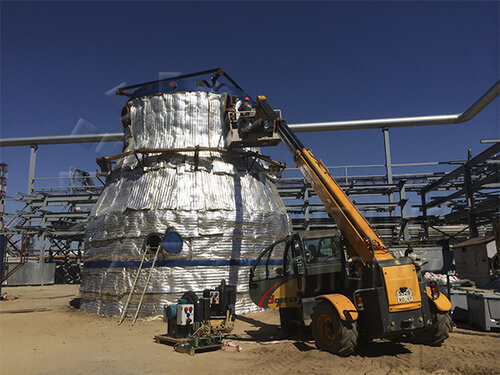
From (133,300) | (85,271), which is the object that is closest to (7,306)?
(85,271)

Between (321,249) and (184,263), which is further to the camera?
(184,263)

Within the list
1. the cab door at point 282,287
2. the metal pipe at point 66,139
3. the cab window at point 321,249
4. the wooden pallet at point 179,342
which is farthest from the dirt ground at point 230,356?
the metal pipe at point 66,139

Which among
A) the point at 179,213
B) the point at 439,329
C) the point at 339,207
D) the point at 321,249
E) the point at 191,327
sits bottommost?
the point at 191,327

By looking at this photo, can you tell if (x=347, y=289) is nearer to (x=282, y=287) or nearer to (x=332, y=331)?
(x=332, y=331)

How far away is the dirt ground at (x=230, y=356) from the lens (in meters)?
7.12

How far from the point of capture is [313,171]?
10.2 meters

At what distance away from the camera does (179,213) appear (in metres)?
13.8

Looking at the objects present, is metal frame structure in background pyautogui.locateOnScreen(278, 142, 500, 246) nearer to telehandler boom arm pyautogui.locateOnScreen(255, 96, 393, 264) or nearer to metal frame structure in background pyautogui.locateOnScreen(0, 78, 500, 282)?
metal frame structure in background pyautogui.locateOnScreen(0, 78, 500, 282)

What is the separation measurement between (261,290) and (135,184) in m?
7.32

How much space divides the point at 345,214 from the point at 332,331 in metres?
2.68

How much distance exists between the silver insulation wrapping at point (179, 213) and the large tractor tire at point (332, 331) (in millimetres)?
5778

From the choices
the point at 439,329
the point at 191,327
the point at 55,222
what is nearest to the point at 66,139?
the point at 55,222

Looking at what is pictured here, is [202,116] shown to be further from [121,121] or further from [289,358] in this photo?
[289,358]

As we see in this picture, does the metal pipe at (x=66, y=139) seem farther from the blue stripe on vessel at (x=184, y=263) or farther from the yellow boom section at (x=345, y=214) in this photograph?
the yellow boom section at (x=345, y=214)
